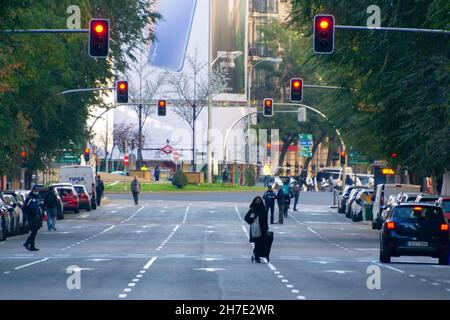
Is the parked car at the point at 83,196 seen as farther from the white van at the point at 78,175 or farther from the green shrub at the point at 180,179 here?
the green shrub at the point at 180,179

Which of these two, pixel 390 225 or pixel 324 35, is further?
pixel 324 35

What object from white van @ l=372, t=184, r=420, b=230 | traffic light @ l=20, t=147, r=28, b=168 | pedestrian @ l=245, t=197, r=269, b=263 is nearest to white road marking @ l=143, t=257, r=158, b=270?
pedestrian @ l=245, t=197, r=269, b=263

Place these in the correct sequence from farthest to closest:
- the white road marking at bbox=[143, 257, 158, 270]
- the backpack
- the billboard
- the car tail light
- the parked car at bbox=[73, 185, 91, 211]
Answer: the billboard → the parked car at bbox=[73, 185, 91, 211] → the backpack → the car tail light → the white road marking at bbox=[143, 257, 158, 270]

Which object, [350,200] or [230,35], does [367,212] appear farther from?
[230,35]

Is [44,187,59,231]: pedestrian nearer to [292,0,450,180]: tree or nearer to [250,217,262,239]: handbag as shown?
[292,0,450,180]: tree

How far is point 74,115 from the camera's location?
63406 millimetres

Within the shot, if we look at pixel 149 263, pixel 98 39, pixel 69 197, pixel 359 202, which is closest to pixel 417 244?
pixel 149 263

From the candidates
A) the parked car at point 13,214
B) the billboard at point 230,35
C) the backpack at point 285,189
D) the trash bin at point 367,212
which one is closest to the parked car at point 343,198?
the trash bin at point 367,212

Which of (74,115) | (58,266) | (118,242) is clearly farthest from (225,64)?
(58,266)

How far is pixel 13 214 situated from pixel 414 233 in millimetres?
19303

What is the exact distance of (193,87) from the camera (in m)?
128

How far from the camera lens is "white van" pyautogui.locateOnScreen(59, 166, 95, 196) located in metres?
74.8

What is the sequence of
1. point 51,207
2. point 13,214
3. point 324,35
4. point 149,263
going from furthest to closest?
point 51,207
point 13,214
point 324,35
point 149,263

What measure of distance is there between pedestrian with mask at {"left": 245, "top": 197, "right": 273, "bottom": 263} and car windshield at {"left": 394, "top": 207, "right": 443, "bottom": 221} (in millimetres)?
3317
